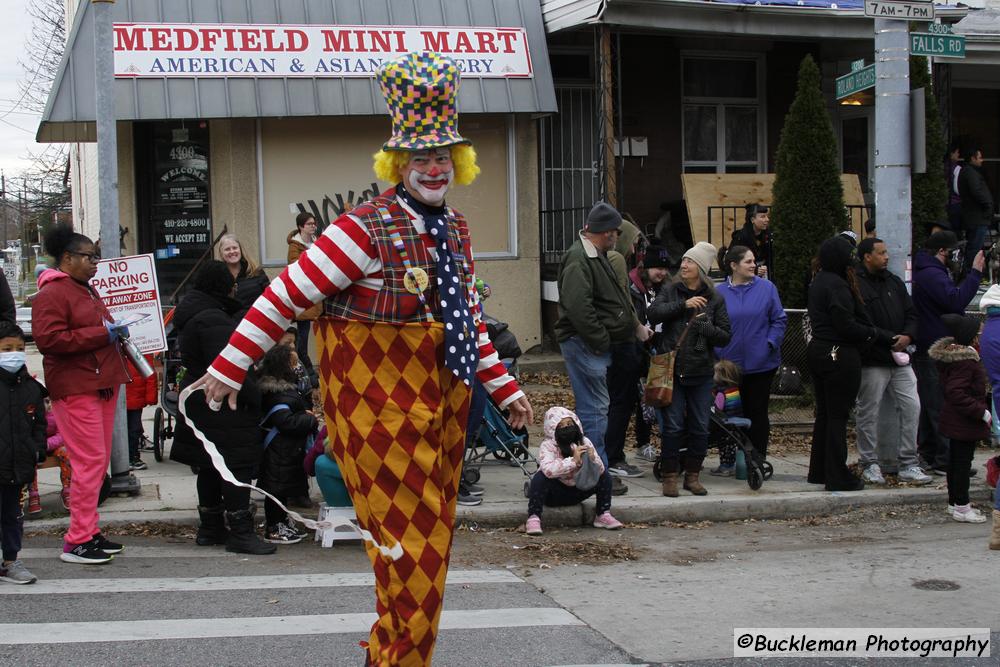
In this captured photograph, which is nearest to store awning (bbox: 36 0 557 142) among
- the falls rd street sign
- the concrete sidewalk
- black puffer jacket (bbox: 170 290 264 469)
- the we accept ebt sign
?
the we accept ebt sign

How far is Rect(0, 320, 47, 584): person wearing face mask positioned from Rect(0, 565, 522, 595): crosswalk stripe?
0.58 feet

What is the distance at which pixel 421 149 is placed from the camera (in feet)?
13.2

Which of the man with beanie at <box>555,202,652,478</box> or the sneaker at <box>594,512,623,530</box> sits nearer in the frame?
the sneaker at <box>594,512,623,530</box>

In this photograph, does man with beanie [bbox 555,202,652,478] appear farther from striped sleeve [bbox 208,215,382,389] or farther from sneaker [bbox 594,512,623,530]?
striped sleeve [bbox 208,215,382,389]

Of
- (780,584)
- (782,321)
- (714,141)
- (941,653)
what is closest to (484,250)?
(714,141)

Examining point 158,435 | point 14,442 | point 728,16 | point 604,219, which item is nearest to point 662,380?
point 604,219

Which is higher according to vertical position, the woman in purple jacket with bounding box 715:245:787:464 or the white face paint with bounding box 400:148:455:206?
the white face paint with bounding box 400:148:455:206

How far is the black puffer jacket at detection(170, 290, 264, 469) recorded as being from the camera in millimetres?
7012

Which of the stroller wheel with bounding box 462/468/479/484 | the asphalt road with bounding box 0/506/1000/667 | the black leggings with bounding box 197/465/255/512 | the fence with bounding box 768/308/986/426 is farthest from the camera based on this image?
the fence with bounding box 768/308/986/426

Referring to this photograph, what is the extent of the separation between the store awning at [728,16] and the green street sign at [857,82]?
140 inches

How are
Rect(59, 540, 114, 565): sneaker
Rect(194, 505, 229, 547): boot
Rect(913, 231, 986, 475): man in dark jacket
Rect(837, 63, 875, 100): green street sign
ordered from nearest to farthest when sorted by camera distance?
Rect(59, 540, 114, 565): sneaker → Rect(194, 505, 229, 547): boot → Rect(913, 231, 986, 475): man in dark jacket → Rect(837, 63, 875, 100): green street sign

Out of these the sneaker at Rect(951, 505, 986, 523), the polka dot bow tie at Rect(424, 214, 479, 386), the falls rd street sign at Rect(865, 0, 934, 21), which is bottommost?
the sneaker at Rect(951, 505, 986, 523)

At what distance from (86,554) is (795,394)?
704 cm

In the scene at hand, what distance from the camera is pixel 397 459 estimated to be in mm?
Result: 3912
